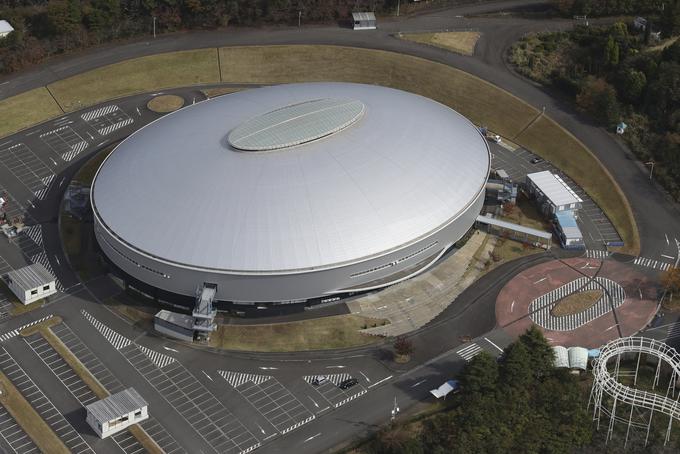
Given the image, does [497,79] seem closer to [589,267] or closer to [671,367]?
[589,267]

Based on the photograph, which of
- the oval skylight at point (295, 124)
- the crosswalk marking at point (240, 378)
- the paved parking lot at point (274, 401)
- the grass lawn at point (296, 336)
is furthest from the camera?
the oval skylight at point (295, 124)

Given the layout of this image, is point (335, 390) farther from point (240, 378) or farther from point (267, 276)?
point (267, 276)

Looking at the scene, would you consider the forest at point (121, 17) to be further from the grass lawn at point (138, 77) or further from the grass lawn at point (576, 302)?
the grass lawn at point (576, 302)

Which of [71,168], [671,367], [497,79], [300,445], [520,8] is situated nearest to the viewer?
[300,445]

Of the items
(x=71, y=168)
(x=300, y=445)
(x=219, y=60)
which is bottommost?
(x=300, y=445)

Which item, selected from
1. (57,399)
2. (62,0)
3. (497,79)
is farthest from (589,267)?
(62,0)

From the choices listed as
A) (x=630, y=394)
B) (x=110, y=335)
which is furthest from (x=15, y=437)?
(x=630, y=394)

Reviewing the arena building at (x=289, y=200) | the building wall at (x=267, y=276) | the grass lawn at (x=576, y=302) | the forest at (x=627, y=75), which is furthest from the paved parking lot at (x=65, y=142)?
the grass lawn at (x=576, y=302)
